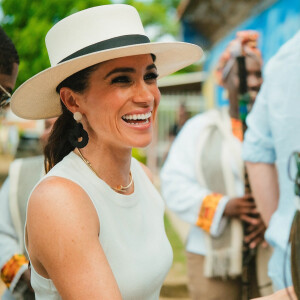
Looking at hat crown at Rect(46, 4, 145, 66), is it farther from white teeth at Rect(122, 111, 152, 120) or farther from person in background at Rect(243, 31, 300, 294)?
person in background at Rect(243, 31, 300, 294)

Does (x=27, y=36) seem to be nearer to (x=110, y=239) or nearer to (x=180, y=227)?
(x=180, y=227)

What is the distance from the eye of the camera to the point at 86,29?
5.82 feet

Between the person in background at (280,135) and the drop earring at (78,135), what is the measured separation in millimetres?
861

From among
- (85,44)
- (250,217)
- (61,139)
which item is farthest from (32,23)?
(85,44)

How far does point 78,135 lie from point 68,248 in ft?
1.66

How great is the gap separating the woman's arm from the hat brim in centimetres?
43

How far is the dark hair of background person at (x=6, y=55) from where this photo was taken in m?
2.00

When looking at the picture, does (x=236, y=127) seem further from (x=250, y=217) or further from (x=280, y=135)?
(x=280, y=135)

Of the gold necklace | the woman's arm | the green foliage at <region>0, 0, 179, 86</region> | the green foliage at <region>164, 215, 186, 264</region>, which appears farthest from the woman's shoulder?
the green foliage at <region>0, 0, 179, 86</region>

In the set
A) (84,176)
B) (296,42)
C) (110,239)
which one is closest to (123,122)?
(84,176)

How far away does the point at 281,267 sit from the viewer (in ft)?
7.30

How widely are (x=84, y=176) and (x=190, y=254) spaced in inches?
64.3

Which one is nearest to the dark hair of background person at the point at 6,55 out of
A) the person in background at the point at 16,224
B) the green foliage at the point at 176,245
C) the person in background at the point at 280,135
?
the person in background at the point at 16,224

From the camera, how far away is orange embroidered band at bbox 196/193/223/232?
3031 millimetres
